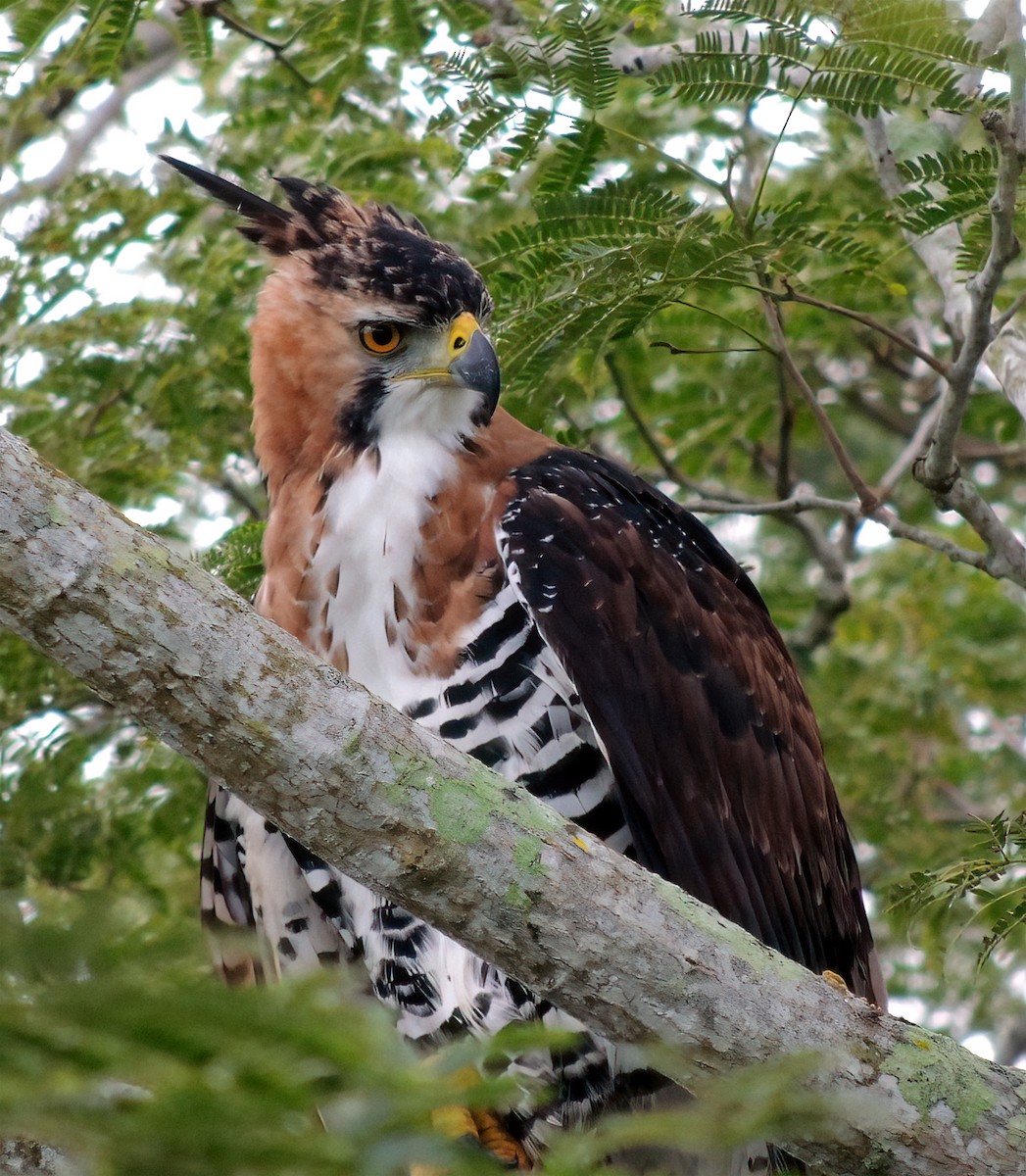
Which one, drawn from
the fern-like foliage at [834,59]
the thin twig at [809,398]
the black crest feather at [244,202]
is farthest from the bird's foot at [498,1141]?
the fern-like foliage at [834,59]

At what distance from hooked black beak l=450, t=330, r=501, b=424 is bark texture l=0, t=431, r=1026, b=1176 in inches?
54.0

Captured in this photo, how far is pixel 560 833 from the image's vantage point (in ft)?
8.58

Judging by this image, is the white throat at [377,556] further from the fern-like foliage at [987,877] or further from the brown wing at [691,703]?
the fern-like foliage at [987,877]

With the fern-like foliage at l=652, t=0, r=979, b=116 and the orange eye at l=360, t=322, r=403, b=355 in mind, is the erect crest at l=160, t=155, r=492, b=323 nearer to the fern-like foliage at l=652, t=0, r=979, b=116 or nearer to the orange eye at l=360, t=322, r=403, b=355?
the orange eye at l=360, t=322, r=403, b=355

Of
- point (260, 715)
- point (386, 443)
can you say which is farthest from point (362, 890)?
point (260, 715)

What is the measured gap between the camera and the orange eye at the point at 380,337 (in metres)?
3.89

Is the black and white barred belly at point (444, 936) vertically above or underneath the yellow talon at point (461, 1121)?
above

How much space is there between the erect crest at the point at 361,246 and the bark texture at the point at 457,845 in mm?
1605

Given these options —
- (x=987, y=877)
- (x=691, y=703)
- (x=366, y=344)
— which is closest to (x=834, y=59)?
(x=366, y=344)

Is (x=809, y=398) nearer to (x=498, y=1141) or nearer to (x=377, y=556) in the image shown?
(x=377, y=556)

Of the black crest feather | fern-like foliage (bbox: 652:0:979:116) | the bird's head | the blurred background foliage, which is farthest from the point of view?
the black crest feather

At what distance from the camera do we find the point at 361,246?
13.0 ft

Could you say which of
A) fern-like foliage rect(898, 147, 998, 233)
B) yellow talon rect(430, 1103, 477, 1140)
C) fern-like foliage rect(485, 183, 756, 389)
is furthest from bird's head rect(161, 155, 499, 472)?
yellow talon rect(430, 1103, 477, 1140)

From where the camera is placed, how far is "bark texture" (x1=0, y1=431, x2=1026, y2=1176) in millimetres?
2367
